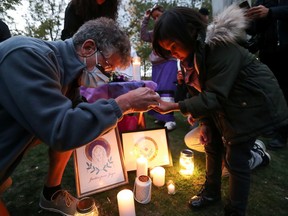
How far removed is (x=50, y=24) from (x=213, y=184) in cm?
1086

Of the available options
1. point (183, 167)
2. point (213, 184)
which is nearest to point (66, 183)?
point (183, 167)

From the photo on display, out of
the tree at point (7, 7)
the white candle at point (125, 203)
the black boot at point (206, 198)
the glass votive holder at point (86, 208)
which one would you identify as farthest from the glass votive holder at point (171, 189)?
the tree at point (7, 7)

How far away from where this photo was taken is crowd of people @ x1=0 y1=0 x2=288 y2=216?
3.00 feet

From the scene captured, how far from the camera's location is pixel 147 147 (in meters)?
2.18

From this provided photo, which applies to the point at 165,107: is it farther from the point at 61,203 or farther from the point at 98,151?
the point at 61,203

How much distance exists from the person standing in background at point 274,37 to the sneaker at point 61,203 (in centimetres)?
223

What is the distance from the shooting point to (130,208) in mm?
1533

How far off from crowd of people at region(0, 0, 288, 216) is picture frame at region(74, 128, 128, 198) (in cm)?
19

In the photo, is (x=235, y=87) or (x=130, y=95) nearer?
(x=130, y=95)

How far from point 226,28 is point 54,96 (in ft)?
3.54

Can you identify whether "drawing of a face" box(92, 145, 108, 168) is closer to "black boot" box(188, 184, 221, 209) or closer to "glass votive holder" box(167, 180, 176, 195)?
"glass votive holder" box(167, 180, 176, 195)

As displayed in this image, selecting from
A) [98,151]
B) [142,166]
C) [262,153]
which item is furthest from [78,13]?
[262,153]

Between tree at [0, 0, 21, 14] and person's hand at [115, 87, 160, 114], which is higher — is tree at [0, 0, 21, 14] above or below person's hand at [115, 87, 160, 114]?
above

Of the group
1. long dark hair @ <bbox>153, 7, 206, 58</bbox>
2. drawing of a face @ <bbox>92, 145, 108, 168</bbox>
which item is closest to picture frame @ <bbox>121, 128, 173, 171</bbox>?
drawing of a face @ <bbox>92, 145, 108, 168</bbox>
